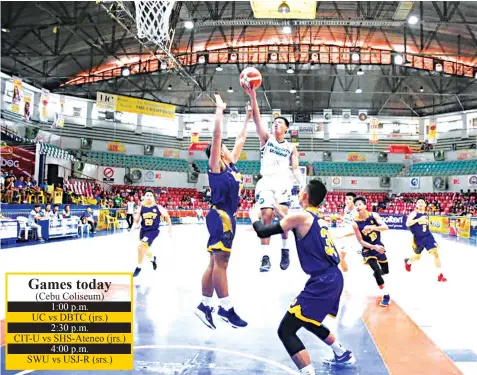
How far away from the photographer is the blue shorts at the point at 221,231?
388 cm

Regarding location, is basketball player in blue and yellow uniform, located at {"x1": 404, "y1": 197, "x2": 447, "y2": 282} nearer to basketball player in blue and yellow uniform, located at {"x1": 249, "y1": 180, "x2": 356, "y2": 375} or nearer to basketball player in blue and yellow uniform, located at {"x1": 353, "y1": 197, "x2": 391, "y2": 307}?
basketball player in blue and yellow uniform, located at {"x1": 353, "y1": 197, "x2": 391, "y2": 307}

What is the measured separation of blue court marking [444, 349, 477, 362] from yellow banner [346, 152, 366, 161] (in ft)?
99.6

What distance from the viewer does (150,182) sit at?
3108 cm

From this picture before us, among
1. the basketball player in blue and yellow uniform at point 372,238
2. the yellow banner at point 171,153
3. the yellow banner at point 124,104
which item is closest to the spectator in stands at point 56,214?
the yellow banner at point 124,104

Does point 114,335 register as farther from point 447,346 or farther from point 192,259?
point 192,259

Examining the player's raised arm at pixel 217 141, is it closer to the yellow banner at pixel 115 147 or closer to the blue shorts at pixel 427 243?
the blue shorts at pixel 427 243

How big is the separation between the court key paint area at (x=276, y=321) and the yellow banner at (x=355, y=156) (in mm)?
23848

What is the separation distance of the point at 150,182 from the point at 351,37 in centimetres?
1666

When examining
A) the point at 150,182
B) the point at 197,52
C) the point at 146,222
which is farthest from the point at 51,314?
the point at 150,182

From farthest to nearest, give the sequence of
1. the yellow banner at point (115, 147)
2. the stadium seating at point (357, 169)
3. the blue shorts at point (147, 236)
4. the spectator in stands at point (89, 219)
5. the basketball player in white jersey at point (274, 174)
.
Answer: the stadium seating at point (357, 169)
the yellow banner at point (115, 147)
the spectator in stands at point (89, 219)
the blue shorts at point (147, 236)
the basketball player in white jersey at point (274, 174)

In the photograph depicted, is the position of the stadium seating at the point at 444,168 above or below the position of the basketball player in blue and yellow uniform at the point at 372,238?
above

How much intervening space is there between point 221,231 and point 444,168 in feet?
103

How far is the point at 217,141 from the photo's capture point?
3666 mm

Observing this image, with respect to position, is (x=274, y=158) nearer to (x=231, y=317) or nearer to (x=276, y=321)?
(x=231, y=317)
